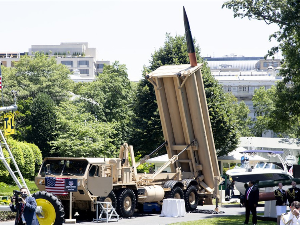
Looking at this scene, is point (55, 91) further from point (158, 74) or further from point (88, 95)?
point (158, 74)

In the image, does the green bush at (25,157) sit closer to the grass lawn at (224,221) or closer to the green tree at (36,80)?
the green tree at (36,80)

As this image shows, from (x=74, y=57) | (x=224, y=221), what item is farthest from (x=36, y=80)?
(x=74, y=57)

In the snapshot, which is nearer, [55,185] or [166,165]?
[55,185]

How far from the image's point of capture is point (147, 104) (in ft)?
145

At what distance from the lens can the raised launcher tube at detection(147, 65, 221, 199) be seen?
22969 millimetres

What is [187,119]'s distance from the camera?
76.4ft

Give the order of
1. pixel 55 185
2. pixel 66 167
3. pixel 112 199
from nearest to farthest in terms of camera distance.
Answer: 1. pixel 55 185
2. pixel 66 167
3. pixel 112 199

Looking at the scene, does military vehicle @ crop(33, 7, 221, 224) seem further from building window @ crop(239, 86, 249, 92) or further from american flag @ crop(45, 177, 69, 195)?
building window @ crop(239, 86, 249, 92)

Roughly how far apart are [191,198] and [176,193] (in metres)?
1.11

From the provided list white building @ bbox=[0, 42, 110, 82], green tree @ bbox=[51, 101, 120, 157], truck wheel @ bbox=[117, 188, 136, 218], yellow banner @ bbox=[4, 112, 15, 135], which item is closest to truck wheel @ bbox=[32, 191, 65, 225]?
truck wheel @ bbox=[117, 188, 136, 218]

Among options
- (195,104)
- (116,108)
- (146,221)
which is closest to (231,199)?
(195,104)

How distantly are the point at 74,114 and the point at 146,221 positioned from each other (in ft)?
107

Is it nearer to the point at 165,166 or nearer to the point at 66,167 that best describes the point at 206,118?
the point at 165,166

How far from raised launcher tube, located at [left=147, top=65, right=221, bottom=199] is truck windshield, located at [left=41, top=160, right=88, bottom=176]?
5.32m
